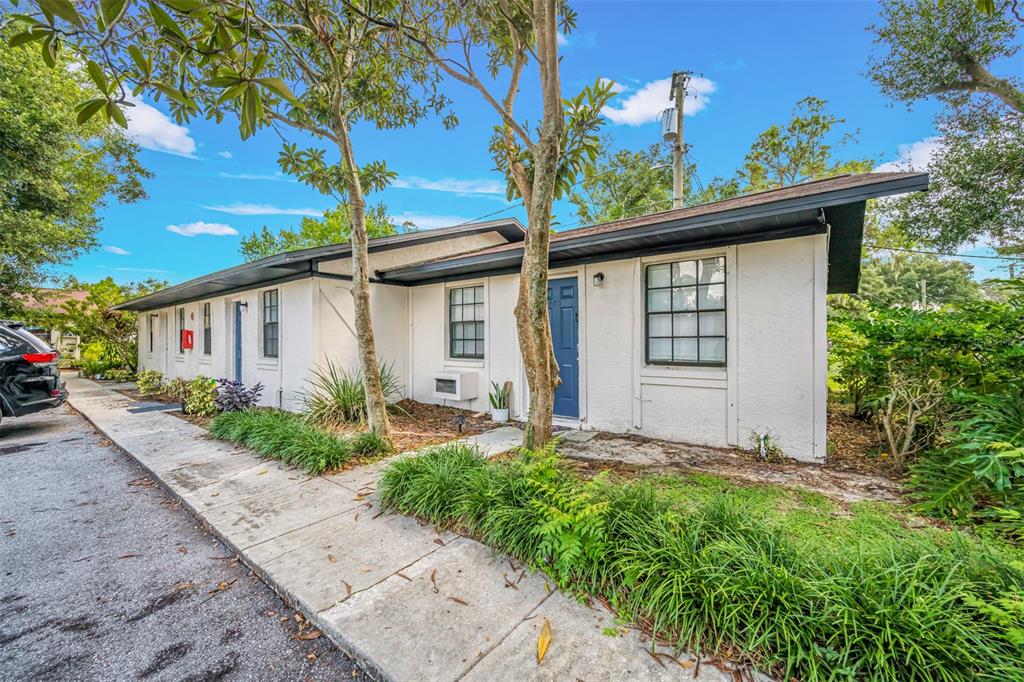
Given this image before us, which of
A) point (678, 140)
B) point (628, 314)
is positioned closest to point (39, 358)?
point (628, 314)

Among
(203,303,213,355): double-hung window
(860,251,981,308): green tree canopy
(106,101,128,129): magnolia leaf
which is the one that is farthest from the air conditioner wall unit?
(860,251,981,308): green tree canopy

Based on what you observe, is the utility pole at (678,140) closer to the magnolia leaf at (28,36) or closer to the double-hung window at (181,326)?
the magnolia leaf at (28,36)

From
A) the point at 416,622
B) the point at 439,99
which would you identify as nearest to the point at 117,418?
the point at 439,99

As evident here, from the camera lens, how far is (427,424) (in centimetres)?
657

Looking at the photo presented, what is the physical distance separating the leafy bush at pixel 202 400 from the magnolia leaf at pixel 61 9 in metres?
7.63

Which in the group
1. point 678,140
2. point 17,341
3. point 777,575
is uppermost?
point 678,140

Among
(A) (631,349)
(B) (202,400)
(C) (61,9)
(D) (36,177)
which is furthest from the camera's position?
(D) (36,177)

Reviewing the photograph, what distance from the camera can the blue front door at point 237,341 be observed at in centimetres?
942

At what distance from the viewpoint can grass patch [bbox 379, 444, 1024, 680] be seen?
165 centimetres

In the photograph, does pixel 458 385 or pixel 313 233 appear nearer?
pixel 458 385

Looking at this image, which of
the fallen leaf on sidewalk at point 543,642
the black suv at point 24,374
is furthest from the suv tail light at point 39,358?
the fallen leaf on sidewalk at point 543,642

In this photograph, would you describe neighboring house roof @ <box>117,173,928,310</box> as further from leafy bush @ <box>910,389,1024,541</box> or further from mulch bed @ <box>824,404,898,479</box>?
mulch bed @ <box>824,404,898,479</box>

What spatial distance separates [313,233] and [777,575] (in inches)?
1050

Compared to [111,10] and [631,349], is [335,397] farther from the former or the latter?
[111,10]
